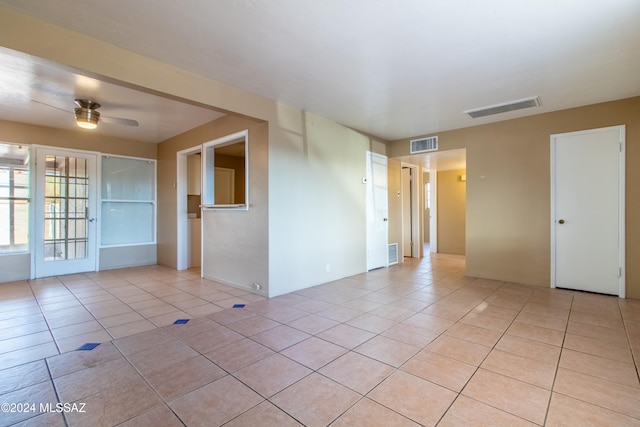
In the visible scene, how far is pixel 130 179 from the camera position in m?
6.23

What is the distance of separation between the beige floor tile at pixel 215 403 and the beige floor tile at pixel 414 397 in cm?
77

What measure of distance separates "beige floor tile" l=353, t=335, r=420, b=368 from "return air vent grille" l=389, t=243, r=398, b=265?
144 inches

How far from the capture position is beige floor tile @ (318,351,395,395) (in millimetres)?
1976

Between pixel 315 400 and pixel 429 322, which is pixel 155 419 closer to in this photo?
pixel 315 400

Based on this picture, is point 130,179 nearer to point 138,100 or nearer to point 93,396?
point 138,100

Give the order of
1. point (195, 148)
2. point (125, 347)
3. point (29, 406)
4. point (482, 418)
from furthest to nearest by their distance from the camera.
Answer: point (195, 148) → point (125, 347) → point (29, 406) → point (482, 418)

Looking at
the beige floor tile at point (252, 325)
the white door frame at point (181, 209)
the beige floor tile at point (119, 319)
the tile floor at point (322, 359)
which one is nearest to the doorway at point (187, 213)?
the white door frame at point (181, 209)

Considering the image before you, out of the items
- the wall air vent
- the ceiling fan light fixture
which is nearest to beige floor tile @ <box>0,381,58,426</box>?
the ceiling fan light fixture

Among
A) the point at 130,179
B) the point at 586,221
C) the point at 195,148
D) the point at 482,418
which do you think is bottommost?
the point at 482,418

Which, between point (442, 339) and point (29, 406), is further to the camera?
point (442, 339)

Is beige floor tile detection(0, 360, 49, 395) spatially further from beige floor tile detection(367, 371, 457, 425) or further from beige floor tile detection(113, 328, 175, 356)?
beige floor tile detection(367, 371, 457, 425)

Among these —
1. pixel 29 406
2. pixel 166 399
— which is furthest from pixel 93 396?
pixel 166 399

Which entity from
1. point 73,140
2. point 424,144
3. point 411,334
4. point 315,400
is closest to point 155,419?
point 315,400

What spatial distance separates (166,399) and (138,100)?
11.7 ft
